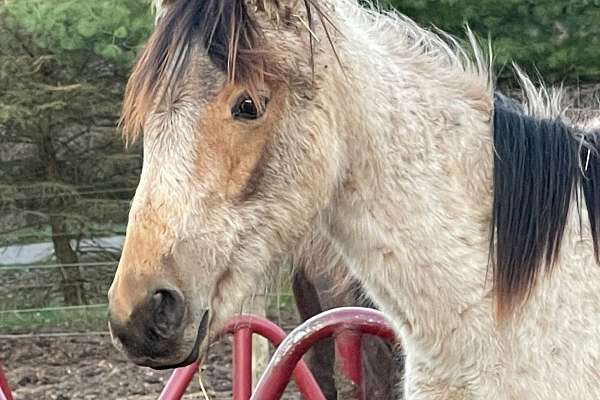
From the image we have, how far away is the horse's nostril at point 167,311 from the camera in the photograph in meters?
2.21

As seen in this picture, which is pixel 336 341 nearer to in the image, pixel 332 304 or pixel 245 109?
pixel 245 109

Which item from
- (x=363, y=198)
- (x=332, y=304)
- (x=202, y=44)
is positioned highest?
(x=202, y=44)

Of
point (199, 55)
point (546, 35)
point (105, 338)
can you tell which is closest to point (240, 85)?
point (199, 55)

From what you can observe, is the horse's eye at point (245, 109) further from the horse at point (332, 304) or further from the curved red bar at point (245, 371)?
the curved red bar at point (245, 371)

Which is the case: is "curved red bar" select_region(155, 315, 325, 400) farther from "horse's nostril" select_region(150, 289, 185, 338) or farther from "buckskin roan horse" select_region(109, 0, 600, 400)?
"horse's nostril" select_region(150, 289, 185, 338)

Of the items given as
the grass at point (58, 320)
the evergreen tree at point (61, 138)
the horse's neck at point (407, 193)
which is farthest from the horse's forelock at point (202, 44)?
the grass at point (58, 320)

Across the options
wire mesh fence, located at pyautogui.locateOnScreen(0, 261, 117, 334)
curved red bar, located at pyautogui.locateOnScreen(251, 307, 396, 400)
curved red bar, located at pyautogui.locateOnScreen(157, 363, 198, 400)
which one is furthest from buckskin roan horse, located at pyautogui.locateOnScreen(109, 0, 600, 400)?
wire mesh fence, located at pyautogui.locateOnScreen(0, 261, 117, 334)

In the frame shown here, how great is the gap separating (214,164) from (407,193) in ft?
1.64

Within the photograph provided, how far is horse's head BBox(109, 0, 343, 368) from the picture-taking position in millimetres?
2238

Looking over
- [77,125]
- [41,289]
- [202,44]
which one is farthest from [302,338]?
[41,289]

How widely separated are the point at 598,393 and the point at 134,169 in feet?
23.9

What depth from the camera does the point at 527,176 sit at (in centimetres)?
257

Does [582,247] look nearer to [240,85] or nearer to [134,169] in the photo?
[240,85]

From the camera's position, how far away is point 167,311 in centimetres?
223
